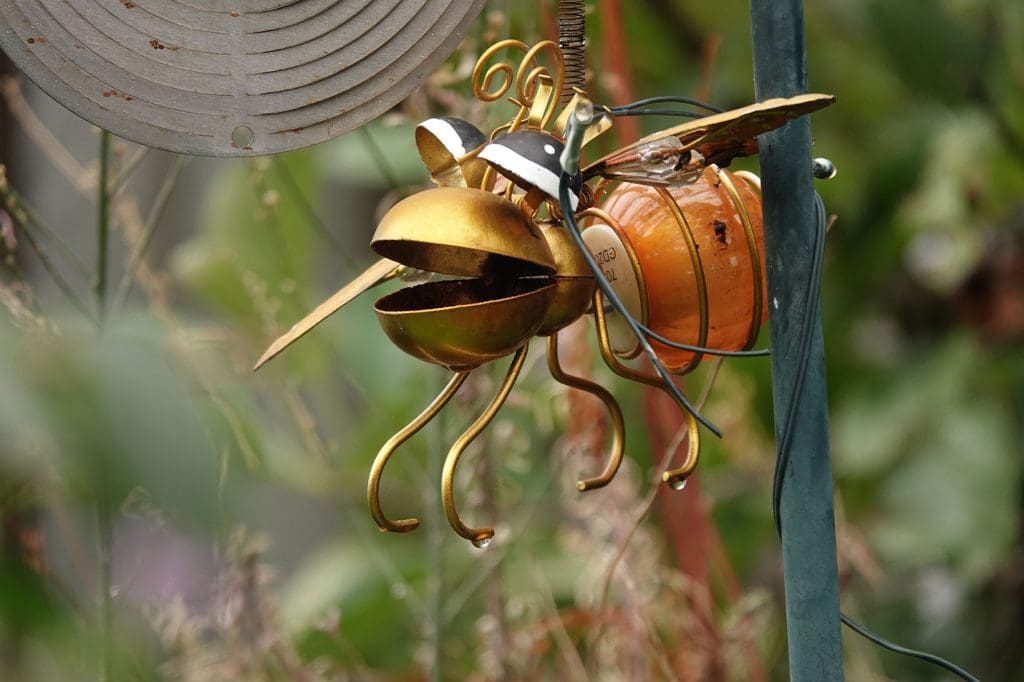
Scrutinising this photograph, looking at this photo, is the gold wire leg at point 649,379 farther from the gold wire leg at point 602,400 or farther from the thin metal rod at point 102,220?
the thin metal rod at point 102,220

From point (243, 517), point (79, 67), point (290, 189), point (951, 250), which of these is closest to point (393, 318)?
point (79, 67)

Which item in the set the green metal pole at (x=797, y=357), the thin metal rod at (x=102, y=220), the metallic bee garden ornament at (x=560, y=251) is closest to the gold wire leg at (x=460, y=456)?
the metallic bee garden ornament at (x=560, y=251)

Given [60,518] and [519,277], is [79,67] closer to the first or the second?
[519,277]

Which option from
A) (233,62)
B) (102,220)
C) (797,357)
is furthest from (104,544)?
(797,357)

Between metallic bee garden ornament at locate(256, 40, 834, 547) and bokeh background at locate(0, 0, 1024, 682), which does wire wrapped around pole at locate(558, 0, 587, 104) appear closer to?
metallic bee garden ornament at locate(256, 40, 834, 547)

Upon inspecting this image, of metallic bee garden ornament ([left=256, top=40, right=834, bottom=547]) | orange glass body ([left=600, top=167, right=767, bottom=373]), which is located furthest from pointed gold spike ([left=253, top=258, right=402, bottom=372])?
orange glass body ([left=600, top=167, right=767, bottom=373])
